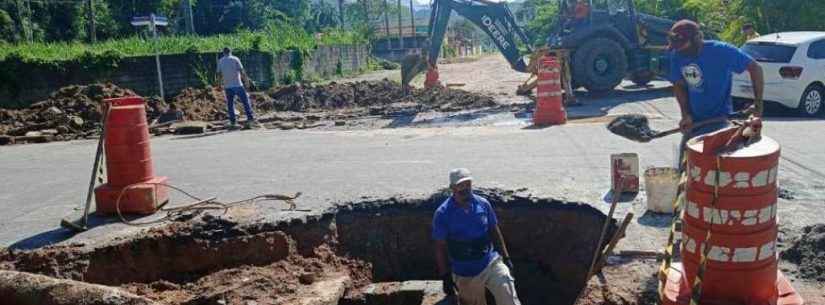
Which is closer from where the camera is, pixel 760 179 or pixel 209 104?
pixel 760 179

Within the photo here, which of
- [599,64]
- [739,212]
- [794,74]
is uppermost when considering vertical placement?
[599,64]

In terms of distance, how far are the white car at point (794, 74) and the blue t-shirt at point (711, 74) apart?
8226 millimetres

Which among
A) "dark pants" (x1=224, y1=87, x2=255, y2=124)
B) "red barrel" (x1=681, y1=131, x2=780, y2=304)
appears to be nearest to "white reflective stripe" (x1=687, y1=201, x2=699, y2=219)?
"red barrel" (x1=681, y1=131, x2=780, y2=304)

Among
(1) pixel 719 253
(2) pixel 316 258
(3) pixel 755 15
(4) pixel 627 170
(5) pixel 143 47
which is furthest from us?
(5) pixel 143 47

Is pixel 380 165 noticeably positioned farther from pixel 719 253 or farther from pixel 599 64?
pixel 599 64

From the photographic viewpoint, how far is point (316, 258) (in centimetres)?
630

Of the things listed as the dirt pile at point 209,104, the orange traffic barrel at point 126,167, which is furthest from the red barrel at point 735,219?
the dirt pile at point 209,104

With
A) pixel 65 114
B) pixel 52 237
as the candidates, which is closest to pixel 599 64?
pixel 65 114

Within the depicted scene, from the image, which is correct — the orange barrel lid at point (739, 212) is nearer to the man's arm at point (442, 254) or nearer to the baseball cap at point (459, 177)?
the baseball cap at point (459, 177)

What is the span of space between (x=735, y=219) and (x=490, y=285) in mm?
2179

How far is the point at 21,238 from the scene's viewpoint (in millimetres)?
6898

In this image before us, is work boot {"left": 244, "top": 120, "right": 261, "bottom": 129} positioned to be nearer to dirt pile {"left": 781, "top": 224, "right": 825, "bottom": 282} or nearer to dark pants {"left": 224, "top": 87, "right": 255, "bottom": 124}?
dark pants {"left": 224, "top": 87, "right": 255, "bottom": 124}

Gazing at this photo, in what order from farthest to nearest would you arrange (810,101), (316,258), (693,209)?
1. (810,101)
2. (316,258)
3. (693,209)

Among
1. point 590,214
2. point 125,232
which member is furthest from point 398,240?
point 125,232
